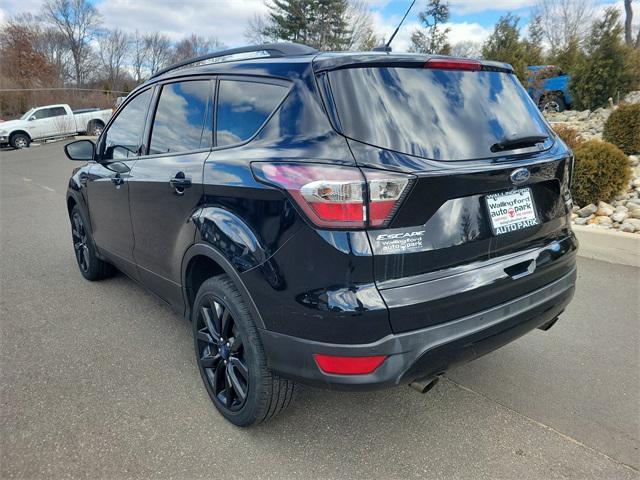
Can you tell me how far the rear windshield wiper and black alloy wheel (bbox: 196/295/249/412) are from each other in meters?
1.49

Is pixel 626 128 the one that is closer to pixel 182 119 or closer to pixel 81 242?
pixel 182 119

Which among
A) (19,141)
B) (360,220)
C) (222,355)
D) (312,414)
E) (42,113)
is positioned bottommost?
(19,141)

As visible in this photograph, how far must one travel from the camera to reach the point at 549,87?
572 inches

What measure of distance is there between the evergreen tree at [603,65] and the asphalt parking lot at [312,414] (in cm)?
999

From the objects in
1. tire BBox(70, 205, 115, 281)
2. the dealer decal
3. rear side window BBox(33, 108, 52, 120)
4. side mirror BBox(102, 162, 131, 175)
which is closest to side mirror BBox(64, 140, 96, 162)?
side mirror BBox(102, 162, 131, 175)

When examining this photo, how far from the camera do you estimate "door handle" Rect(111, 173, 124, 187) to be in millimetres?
3361

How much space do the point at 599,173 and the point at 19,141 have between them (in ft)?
81.1

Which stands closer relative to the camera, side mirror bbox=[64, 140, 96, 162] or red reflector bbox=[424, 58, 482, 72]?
red reflector bbox=[424, 58, 482, 72]

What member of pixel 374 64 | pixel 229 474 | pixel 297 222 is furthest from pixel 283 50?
pixel 229 474

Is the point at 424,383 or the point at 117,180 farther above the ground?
the point at 117,180

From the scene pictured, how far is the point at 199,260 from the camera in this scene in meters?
2.58

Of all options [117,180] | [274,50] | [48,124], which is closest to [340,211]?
[274,50]

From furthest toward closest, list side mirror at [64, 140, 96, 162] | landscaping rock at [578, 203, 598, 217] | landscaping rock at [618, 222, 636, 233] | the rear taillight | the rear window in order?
landscaping rock at [578, 203, 598, 217], landscaping rock at [618, 222, 636, 233], side mirror at [64, 140, 96, 162], the rear window, the rear taillight

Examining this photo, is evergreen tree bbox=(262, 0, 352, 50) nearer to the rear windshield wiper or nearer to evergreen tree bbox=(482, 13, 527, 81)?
evergreen tree bbox=(482, 13, 527, 81)
